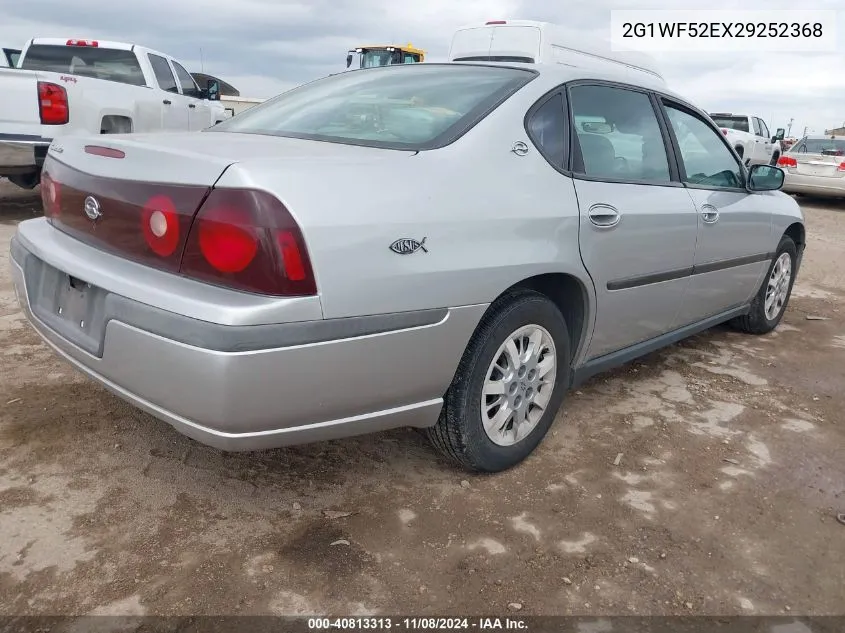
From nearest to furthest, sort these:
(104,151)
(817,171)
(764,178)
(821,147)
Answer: (104,151) → (764,178) → (817,171) → (821,147)

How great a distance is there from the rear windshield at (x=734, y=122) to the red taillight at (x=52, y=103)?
15309mm

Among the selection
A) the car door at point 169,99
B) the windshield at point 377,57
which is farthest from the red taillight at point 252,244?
the windshield at point 377,57

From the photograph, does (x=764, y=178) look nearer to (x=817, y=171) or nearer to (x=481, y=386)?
(x=481, y=386)

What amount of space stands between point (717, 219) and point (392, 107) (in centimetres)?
183

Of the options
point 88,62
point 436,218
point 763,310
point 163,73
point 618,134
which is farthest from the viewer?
point 163,73

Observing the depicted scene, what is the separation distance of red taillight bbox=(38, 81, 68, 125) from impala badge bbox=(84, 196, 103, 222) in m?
5.36

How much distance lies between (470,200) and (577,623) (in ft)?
4.13

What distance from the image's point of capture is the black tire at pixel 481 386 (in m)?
2.35

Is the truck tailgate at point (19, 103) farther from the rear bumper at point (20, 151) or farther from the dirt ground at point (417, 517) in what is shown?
the dirt ground at point (417, 517)

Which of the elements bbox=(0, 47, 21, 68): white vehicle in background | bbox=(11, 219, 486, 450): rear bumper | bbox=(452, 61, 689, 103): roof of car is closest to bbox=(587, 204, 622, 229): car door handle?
bbox=(452, 61, 689, 103): roof of car

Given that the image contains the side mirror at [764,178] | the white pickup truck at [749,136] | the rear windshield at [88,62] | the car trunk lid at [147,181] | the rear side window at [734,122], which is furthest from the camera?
the rear side window at [734,122]

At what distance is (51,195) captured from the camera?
2465 millimetres

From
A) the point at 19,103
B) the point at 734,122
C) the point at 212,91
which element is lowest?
the point at 19,103

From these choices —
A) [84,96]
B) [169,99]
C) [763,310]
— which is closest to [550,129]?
[763,310]
